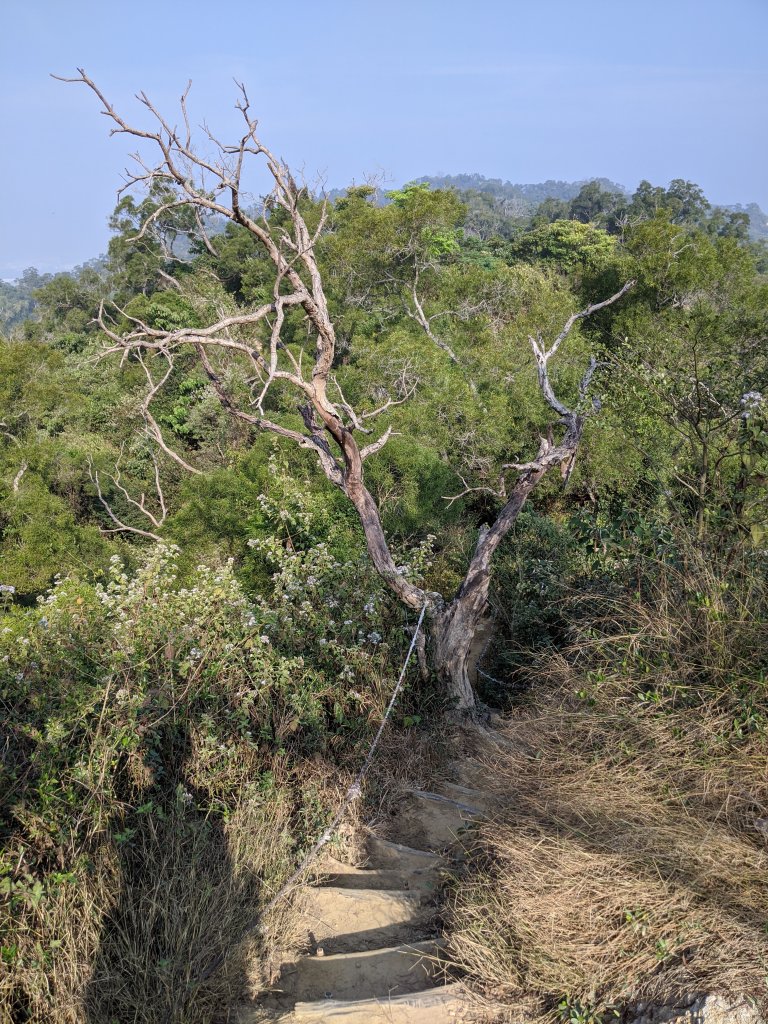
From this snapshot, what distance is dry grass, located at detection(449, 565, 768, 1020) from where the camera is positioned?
2.51 meters

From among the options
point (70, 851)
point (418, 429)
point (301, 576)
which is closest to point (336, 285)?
point (418, 429)

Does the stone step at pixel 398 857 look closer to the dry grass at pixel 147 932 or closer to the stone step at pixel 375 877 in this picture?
the stone step at pixel 375 877

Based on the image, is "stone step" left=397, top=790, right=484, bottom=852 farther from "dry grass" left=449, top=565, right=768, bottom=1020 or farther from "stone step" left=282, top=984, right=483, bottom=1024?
"stone step" left=282, top=984, right=483, bottom=1024

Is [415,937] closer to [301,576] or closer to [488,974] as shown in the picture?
[488,974]

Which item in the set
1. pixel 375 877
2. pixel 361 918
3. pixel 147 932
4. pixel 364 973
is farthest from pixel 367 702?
pixel 147 932

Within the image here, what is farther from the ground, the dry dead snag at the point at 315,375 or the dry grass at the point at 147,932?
the dry dead snag at the point at 315,375

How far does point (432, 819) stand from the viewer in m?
3.96

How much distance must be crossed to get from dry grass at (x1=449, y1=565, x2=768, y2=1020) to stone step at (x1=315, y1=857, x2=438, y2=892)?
26 cm

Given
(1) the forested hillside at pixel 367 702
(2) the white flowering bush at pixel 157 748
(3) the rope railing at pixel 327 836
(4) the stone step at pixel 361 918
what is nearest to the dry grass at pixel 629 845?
(1) the forested hillside at pixel 367 702

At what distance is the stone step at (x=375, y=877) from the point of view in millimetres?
3365

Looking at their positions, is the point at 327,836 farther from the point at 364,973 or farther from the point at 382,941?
the point at 364,973

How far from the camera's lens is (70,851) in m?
2.81

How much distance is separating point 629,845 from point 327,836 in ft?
4.40

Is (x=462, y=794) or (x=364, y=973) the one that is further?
(x=462, y=794)
